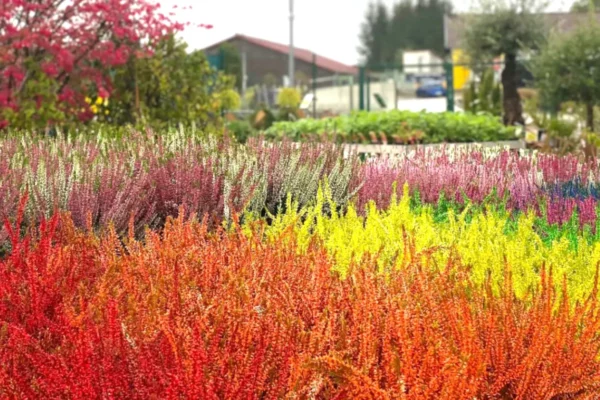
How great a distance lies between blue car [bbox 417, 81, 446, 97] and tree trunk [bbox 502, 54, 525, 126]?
28719mm

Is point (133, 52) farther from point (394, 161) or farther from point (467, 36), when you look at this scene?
point (467, 36)

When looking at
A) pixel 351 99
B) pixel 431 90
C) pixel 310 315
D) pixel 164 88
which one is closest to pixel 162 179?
pixel 310 315

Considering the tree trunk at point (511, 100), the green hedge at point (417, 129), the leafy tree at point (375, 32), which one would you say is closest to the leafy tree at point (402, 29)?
the leafy tree at point (375, 32)

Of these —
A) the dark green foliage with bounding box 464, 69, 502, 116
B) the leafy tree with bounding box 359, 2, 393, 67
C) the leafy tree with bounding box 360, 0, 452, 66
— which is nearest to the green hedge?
the dark green foliage with bounding box 464, 69, 502, 116

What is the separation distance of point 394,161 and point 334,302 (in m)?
4.75

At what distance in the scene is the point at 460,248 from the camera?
161 inches

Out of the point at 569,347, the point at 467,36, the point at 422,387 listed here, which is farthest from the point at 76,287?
the point at 467,36

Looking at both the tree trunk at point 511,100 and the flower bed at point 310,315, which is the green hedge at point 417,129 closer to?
the flower bed at point 310,315

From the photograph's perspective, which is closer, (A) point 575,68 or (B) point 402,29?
(A) point 575,68

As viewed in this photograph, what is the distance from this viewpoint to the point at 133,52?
47.3 ft

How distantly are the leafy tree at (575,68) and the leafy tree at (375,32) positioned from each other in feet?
261

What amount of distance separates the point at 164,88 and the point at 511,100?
13.1 metres

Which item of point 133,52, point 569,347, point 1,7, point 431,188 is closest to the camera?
point 569,347

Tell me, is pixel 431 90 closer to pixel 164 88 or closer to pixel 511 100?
pixel 511 100
